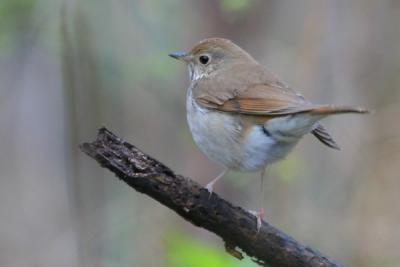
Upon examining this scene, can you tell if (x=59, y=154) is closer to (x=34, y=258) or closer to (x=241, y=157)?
(x=34, y=258)

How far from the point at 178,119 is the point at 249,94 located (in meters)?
3.03

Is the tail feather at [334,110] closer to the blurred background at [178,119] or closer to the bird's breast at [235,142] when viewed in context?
the bird's breast at [235,142]

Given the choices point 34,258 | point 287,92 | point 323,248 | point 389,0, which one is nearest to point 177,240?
point 287,92

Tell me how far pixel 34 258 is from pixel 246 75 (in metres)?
3.91

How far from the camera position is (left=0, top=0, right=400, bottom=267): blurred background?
6.93 meters

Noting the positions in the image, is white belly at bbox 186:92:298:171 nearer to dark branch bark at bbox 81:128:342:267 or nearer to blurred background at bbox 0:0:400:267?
dark branch bark at bbox 81:128:342:267

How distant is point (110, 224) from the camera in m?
7.93

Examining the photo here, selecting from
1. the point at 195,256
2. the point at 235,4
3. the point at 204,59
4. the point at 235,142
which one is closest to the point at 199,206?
the point at 235,142

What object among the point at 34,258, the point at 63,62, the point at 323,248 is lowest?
the point at 34,258

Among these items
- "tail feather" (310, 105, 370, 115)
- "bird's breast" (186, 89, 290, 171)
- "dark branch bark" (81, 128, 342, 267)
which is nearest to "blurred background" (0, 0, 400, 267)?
"bird's breast" (186, 89, 290, 171)

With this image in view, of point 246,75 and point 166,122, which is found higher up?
point 166,122

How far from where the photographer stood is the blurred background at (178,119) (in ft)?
22.7

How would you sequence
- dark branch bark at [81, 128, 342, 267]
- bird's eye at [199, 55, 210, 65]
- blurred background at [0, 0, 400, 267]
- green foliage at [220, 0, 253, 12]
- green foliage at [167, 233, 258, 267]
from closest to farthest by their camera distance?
1. dark branch bark at [81, 128, 342, 267]
2. green foliage at [167, 233, 258, 267]
3. bird's eye at [199, 55, 210, 65]
4. blurred background at [0, 0, 400, 267]
5. green foliage at [220, 0, 253, 12]

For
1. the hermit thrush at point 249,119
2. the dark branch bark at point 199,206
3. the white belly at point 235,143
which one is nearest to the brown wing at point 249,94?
the hermit thrush at point 249,119
